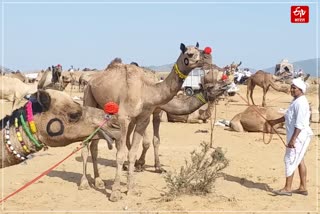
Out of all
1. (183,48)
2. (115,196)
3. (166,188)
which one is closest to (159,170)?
(166,188)

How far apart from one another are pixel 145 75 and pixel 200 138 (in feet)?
21.7

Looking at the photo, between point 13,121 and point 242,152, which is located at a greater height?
point 13,121

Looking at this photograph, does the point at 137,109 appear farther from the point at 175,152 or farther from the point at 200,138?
the point at 200,138

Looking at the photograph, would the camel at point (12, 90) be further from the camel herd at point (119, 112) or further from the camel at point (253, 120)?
the camel herd at point (119, 112)

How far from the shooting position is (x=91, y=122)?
171 inches

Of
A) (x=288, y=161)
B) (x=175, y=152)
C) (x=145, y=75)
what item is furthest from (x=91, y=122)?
(x=175, y=152)

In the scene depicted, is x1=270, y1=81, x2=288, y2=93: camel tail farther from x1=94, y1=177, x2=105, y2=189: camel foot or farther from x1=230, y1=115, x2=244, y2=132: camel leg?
x1=94, y1=177, x2=105, y2=189: camel foot

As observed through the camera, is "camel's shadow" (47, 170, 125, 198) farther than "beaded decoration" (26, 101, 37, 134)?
Yes

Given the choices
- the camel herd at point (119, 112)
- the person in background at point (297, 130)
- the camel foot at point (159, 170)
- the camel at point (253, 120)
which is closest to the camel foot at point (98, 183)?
the camel herd at point (119, 112)

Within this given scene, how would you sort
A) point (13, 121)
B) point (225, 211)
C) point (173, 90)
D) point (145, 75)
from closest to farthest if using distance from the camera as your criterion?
point (13, 121) → point (225, 211) → point (173, 90) → point (145, 75)

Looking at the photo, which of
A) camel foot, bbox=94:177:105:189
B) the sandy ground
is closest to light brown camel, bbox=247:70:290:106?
the sandy ground

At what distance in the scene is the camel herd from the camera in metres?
4.22

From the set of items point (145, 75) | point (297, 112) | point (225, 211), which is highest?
point (145, 75)

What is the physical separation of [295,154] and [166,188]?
7.82 ft
